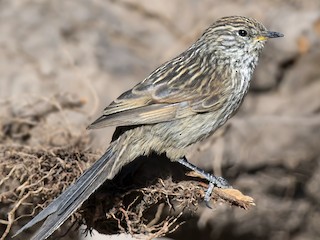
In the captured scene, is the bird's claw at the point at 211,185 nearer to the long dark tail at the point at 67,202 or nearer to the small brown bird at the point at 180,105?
the small brown bird at the point at 180,105

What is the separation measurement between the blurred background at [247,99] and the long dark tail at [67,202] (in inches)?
76.4

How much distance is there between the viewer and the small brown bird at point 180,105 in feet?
17.5

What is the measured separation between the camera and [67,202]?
16.7 feet

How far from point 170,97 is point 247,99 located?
10.7 ft

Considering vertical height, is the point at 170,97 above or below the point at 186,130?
above

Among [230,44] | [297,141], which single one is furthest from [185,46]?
[230,44]

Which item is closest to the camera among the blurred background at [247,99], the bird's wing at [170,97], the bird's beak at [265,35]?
the bird's wing at [170,97]

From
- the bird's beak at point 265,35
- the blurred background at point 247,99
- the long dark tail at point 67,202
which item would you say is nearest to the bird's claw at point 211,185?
the long dark tail at point 67,202

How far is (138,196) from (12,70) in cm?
316

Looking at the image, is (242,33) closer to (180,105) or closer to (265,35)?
(265,35)

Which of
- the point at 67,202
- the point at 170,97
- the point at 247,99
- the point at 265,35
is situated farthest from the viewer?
the point at 247,99

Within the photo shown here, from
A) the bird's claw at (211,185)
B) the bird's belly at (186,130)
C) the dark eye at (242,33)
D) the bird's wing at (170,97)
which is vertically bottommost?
the bird's claw at (211,185)

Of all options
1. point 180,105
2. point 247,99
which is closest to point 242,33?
point 180,105

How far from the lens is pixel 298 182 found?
8.18 m
